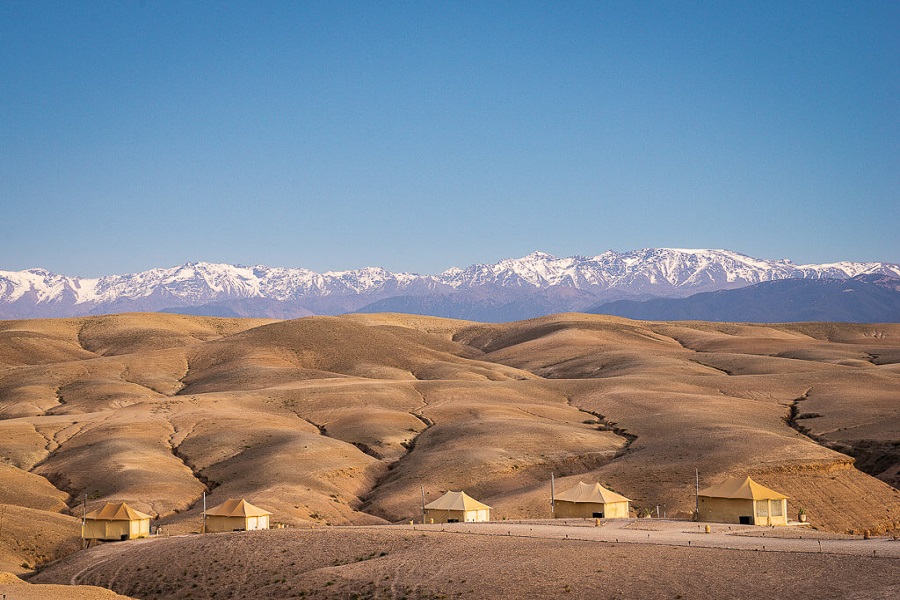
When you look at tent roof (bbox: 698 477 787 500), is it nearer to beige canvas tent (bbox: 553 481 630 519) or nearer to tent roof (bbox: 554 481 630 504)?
beige canvas tent (bbox: 553 481 630 519)

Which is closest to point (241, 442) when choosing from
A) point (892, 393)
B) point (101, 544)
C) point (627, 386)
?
point (101, 544)

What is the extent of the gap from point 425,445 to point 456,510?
1000 inches

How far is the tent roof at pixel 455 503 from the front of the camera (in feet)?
232

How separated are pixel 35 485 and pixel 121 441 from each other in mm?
12509

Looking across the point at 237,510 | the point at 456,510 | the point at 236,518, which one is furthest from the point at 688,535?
the point at 237,510

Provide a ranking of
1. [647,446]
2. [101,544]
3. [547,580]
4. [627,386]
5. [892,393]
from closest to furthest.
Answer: [547,580], [101,544], [647,446], [892,393], [627,386]

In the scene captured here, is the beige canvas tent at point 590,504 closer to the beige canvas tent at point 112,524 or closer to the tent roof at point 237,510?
the tent roof at point 237,510

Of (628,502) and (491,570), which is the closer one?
(491,570)

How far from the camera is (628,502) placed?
7444 centimetres

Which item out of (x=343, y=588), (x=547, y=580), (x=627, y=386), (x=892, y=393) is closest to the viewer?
(x=547, y=580)

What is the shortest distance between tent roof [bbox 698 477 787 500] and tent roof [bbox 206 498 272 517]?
92.0ft

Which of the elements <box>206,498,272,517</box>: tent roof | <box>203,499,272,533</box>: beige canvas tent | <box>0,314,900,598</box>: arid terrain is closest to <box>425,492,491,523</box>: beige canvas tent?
<box>0,314,900,598</box>: arid terrain

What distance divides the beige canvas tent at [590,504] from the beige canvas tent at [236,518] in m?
19.5

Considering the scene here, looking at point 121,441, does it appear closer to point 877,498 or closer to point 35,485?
point 35,485
